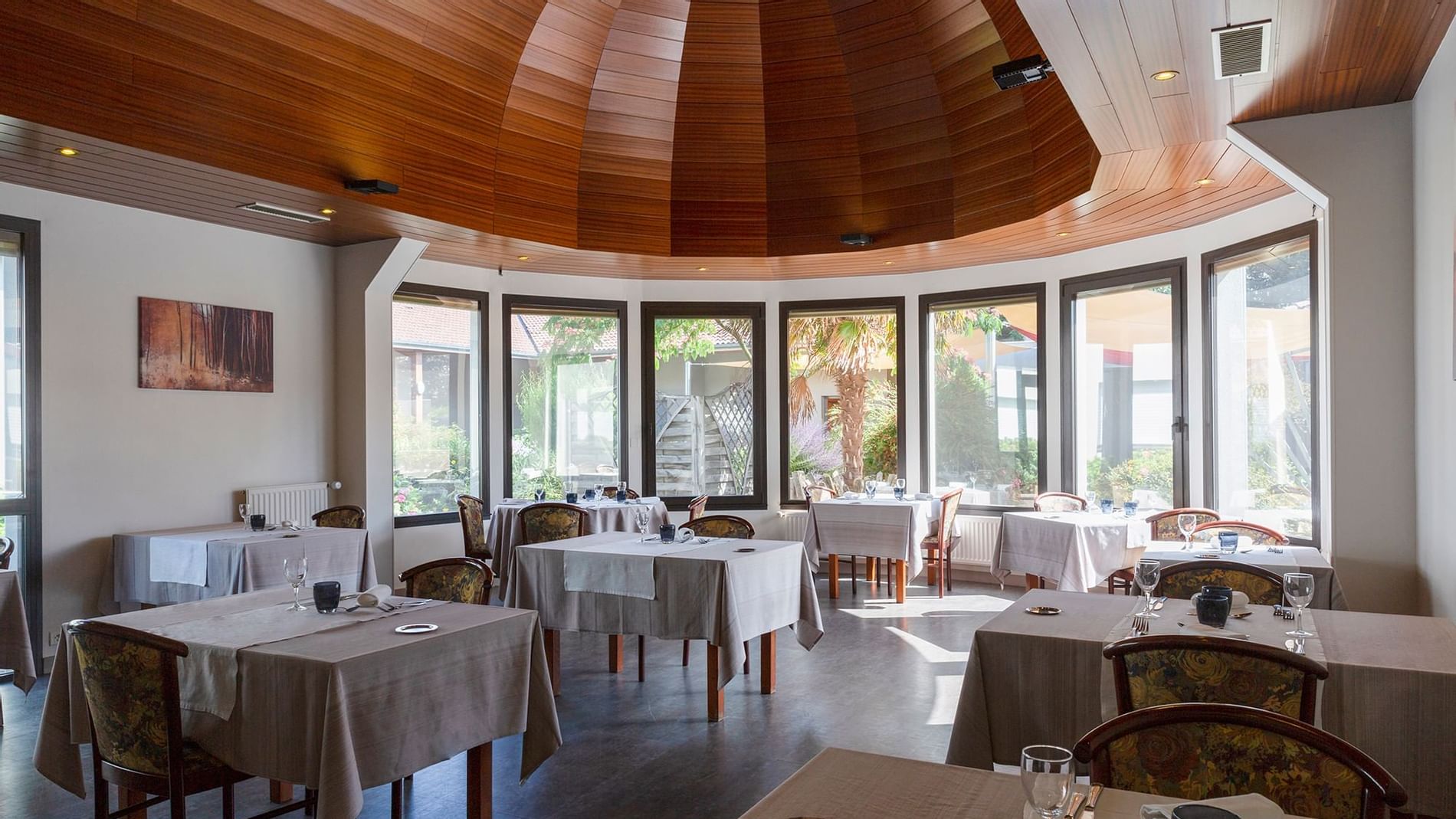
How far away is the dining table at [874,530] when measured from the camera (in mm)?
8258

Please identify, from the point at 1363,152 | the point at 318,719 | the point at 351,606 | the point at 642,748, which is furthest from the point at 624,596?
the point at 1363,152

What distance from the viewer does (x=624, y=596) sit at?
17.2 feet

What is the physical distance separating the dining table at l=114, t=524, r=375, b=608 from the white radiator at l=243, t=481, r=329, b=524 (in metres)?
0.75

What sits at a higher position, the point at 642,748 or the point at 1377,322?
the point at 1377,322

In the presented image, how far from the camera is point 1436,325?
4250mm

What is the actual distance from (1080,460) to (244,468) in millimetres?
7066

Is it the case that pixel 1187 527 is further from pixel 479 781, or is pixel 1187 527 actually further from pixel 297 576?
pixel 297 576

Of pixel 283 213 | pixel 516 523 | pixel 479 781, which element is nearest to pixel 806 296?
pixel 516 523

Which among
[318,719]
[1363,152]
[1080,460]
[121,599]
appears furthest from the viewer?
[1080,460]

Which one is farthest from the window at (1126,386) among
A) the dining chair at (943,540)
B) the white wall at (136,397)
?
the white wall at (136,397)

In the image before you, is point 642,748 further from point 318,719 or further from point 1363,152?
point 1363,152

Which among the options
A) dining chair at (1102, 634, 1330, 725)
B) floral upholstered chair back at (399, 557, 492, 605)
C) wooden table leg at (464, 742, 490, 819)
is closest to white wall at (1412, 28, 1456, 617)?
dining chair at (1102, 634, 1330, 725)

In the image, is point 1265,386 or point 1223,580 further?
point 1265,386

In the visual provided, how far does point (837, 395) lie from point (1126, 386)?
2.97m
